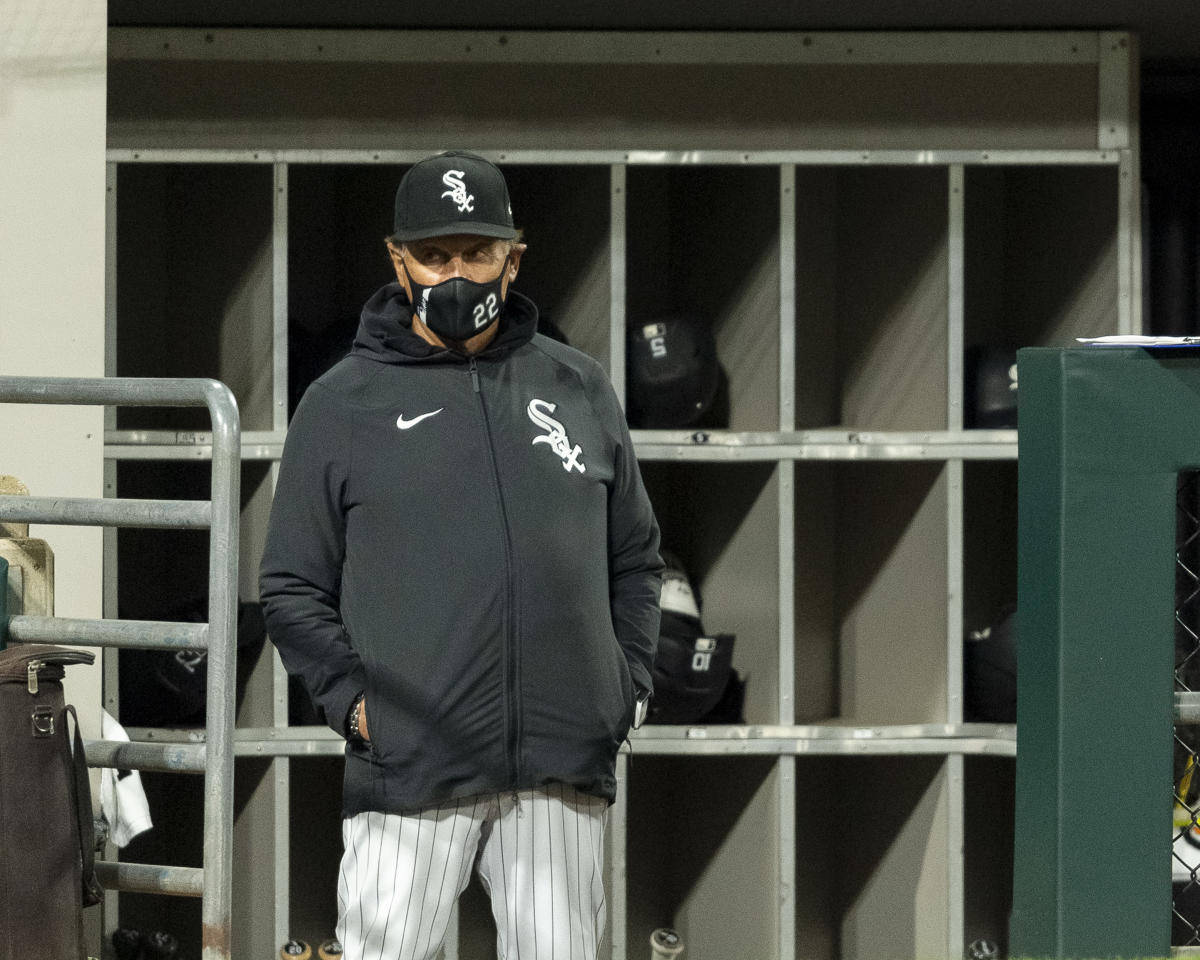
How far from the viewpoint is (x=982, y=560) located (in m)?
4.05

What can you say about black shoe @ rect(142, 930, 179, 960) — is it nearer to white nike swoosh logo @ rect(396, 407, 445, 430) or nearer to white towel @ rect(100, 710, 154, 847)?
white towel @ rect(100, 710, 154, 847)

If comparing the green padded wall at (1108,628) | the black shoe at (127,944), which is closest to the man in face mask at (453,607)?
the green padded wall at (1108,628)

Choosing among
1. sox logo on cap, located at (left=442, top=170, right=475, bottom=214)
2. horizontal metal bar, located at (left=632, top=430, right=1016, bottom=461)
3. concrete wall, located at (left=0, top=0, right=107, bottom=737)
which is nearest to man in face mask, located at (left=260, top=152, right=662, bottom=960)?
sox logo on cap, located at (left=442, top=170, right=475, bottom=214)

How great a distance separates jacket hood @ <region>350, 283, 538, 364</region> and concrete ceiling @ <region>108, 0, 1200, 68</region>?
168 centimetres

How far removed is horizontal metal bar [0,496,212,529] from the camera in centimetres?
206

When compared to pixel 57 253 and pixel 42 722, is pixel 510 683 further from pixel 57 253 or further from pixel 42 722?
pixel 57 253

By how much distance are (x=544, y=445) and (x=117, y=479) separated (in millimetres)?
2103

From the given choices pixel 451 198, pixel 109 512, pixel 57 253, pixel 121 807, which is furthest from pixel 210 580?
pixel 57 253

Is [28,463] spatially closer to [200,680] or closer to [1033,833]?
[200,680]

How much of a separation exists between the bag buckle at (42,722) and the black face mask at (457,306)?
0.73 m

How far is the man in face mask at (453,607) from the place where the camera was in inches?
68.3

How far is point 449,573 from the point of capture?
5.69 ft

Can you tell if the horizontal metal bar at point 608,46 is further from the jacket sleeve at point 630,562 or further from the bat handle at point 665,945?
the bat handle at point 665,945

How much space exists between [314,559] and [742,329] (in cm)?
215
